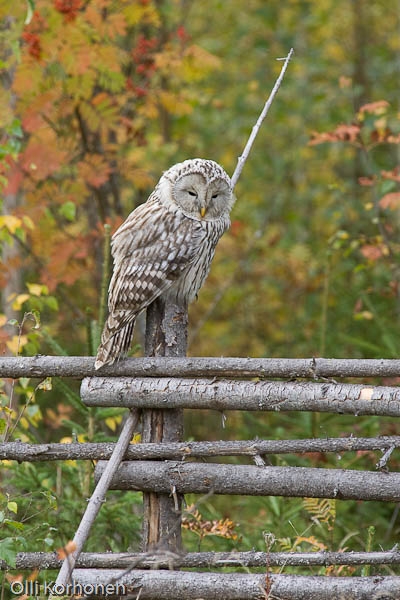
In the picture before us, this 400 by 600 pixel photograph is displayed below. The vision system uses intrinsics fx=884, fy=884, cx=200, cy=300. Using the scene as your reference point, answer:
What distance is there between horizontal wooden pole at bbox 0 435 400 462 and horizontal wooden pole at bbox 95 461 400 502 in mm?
46

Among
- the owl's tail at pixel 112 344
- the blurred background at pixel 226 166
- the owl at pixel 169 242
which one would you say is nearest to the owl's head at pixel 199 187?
the owl at pixel 169 242

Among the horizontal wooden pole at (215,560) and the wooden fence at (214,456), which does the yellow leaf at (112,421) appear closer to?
the wooden fence at (214,456)

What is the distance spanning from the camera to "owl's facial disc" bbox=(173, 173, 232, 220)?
13.2 feet

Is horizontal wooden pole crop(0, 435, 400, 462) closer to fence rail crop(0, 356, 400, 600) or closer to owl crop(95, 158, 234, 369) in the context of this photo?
fence rail crop(0, 356, 400, 600)

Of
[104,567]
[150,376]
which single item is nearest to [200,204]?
[150,376]

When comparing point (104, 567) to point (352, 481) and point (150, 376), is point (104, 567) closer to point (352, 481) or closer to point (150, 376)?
point (150, 376)

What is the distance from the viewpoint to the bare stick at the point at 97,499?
329cm

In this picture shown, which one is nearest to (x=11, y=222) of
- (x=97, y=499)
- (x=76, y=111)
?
(x=76, y=111)

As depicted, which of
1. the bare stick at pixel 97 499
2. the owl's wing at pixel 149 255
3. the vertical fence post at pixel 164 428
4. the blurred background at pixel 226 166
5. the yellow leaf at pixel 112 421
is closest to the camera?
the bare stick at pixel 97 499

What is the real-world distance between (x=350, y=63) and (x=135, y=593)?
9.20m

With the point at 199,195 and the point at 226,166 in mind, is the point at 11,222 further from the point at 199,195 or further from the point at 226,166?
the point at 226,166

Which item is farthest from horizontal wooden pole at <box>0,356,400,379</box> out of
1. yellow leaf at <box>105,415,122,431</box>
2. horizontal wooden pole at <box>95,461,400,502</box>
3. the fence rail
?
yellow leaf at <box>105,415,122,431</box>

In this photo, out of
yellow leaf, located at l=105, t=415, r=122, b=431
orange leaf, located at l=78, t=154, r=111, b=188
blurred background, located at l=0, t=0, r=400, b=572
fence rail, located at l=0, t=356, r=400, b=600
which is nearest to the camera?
fence rail, located at l=0, t=356, r=400, b=600

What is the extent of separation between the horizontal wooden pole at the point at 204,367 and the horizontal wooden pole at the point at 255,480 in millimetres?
377
